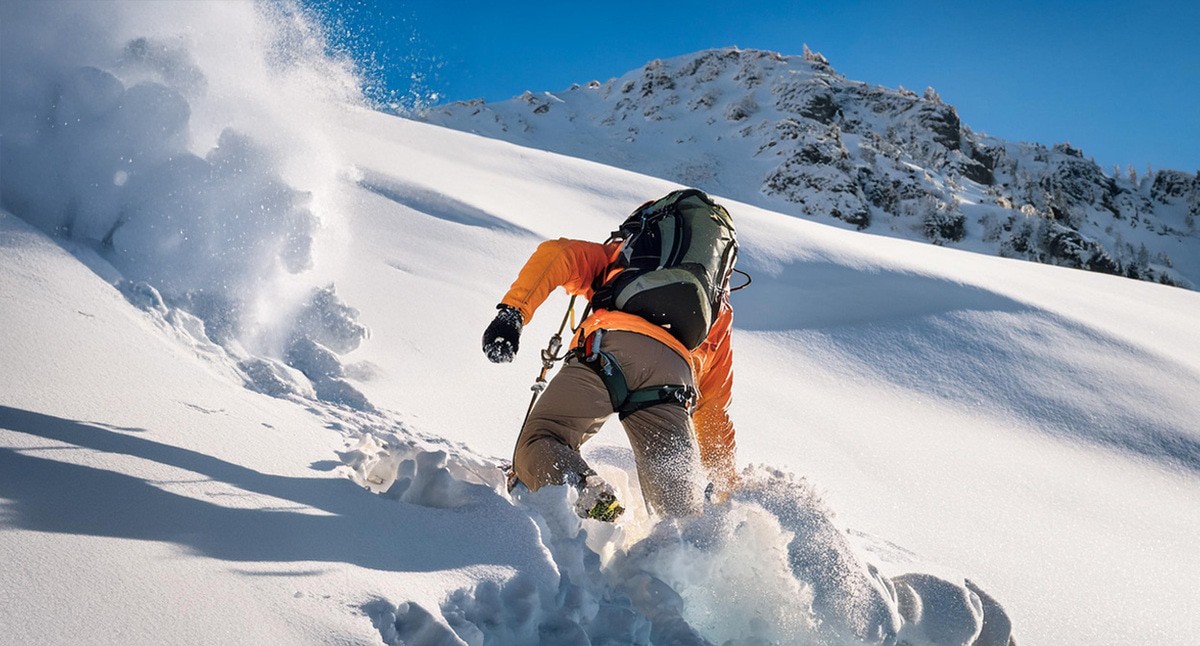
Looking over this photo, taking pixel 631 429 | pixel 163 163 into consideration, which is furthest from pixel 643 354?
pixel 163 163

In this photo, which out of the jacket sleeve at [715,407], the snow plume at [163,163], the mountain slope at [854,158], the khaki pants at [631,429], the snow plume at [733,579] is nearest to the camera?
the snow plume at [733,579]

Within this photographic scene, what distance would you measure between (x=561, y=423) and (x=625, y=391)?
23 cm

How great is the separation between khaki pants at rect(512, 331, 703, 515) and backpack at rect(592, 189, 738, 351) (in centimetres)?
12

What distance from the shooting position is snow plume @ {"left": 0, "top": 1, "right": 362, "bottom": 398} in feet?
10.8

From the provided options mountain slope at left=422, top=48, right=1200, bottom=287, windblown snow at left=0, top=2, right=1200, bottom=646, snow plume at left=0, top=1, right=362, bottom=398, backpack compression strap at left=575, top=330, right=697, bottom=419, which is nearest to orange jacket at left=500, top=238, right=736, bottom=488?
backpack compression strap at left=575, top=330, right=697, bottom=419

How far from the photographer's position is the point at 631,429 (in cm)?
247

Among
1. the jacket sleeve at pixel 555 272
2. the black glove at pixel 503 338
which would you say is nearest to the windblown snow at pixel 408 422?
the black glove at pixel 503 338

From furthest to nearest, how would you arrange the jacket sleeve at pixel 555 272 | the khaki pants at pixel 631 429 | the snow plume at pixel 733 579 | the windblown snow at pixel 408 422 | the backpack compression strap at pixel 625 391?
the jacket sleeve at pixel 555 272, the backpack compression strap at pixel 625 391, the khaki pants at pixel 631 429, the snow plume at pixel 733 579, the windblown snow at pixel 408 422

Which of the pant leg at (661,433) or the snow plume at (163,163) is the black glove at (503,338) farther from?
the snow plume at (163,163)

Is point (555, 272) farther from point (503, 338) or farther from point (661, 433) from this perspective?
point (661, 433)

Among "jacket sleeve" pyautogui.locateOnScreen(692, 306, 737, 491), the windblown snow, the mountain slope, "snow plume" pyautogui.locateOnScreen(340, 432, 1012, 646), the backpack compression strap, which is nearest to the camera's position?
the windblown snow

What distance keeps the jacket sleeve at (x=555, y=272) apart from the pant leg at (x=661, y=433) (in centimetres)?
33

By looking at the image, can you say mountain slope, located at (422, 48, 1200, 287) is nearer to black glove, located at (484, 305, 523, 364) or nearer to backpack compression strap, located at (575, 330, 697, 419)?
backpack compression strap, located at (575, 330, 697, 419)

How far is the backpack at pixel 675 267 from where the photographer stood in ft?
8.49
